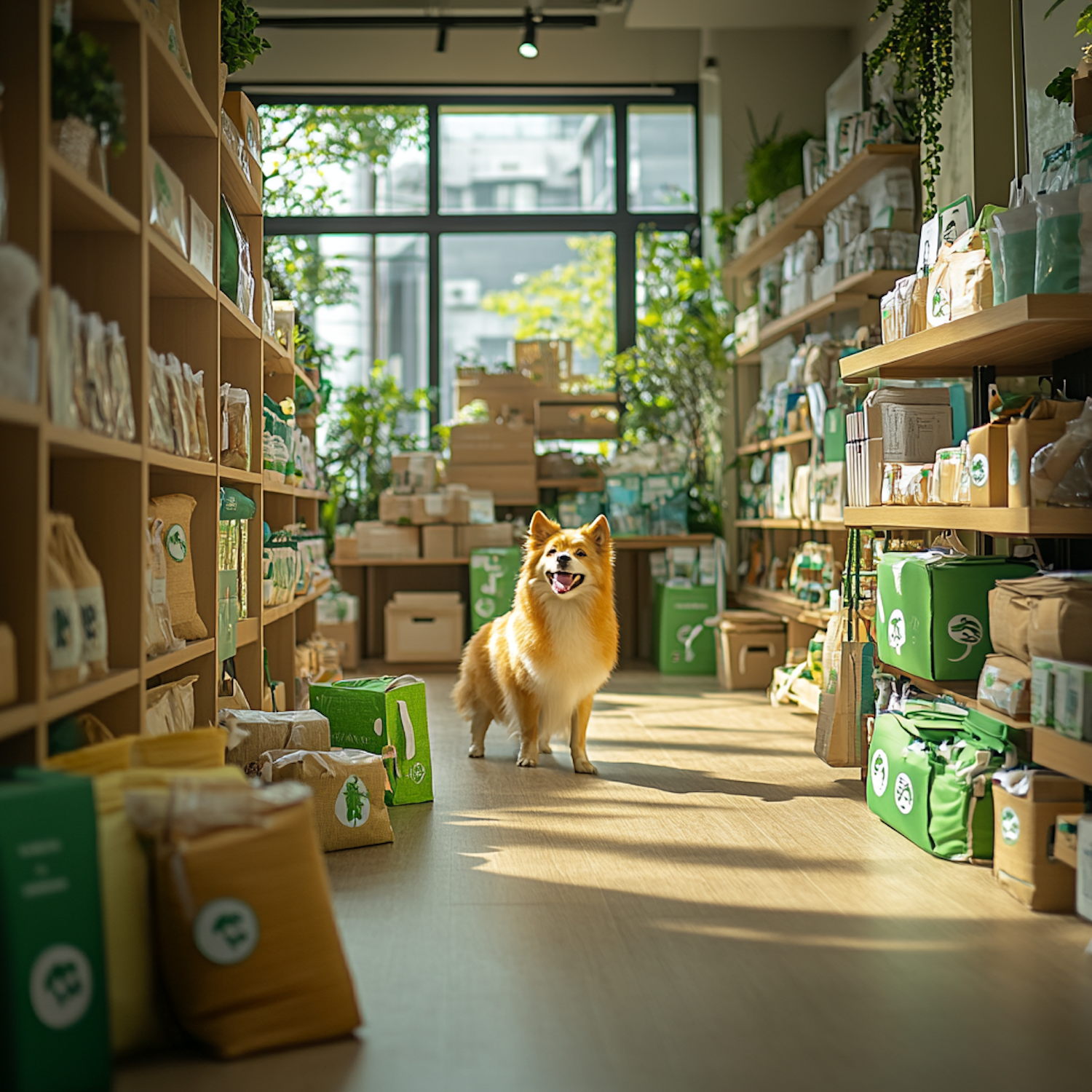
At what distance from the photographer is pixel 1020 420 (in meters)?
2.69

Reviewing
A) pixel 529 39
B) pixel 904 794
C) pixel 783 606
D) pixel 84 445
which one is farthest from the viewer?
pixel 529 39

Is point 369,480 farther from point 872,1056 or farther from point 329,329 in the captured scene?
point 872,1056

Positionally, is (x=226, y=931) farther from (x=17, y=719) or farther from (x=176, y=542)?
(x=176, y=542)

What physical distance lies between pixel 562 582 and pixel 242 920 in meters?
2.46

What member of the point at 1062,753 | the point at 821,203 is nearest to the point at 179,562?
the point at 1062,753

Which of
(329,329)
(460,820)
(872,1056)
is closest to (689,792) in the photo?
(460,820)

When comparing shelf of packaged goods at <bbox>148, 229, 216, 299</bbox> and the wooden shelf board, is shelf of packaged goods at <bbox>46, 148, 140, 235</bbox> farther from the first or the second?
the wooden shelf board

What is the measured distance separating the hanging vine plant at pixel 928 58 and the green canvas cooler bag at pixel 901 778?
7.53ft

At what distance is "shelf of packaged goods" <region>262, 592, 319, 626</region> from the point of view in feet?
12.7

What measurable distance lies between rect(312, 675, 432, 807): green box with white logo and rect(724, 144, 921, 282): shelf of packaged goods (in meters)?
3.33

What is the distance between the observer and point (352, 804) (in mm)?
3029

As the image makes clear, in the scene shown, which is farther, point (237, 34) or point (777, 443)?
point (777, 443)

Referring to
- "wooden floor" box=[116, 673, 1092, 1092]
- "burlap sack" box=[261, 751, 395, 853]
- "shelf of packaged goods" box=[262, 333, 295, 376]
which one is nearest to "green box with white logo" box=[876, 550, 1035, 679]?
"wooden floor" box=[116, 673, 1092, 1092]

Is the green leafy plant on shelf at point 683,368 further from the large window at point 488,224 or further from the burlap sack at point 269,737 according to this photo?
the burlap sack at point 269,737
